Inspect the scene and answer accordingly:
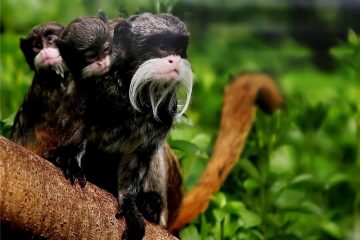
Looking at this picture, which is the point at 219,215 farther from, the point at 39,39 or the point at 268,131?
the point at 39,39

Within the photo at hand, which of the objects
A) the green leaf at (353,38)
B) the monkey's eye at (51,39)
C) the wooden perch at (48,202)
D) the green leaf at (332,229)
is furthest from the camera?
the green leaf at (332,229)

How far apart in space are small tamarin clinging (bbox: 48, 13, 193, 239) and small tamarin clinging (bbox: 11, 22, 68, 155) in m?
0.32

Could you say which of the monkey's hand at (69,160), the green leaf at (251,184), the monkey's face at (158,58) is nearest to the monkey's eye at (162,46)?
the monkey's face at (158,58)

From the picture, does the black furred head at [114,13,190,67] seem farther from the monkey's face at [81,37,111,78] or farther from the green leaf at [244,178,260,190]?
the green leaf at [244,178,260,190]

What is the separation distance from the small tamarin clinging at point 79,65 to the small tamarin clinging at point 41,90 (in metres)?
0.23

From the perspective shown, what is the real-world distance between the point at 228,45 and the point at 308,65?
699mm

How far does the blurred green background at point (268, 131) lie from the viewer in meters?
4.21

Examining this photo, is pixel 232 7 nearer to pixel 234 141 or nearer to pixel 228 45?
pixel 228 45

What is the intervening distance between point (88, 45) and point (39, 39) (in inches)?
20.5

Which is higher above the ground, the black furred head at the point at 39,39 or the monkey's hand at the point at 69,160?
the black furred head at the point at 39,39

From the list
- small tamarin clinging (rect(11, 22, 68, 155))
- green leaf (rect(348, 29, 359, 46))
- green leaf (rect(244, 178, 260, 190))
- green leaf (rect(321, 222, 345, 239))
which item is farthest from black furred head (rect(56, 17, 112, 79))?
green leaf (rect(321, 222, 345, 239))

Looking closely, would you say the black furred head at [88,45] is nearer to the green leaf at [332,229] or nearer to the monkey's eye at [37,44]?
the monkey's eye at [37,44]

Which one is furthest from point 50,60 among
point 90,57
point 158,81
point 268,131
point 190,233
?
point 268,131

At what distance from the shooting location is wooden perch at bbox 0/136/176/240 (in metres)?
3.12
